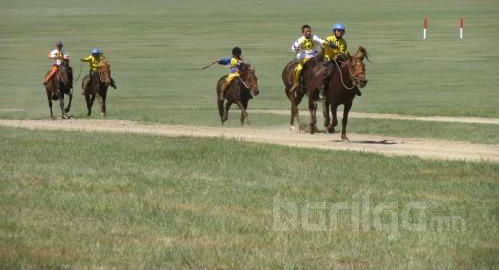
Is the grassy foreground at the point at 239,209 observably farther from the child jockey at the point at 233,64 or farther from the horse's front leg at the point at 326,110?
the child jockey at the point at 233,64

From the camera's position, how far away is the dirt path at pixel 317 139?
2130cm

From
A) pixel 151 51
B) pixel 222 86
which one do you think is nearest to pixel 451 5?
pixel 151 51

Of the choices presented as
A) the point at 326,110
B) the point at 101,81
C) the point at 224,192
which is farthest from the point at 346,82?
the point at 101,81

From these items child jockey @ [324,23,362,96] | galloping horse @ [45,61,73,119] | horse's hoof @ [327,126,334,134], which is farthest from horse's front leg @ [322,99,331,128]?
galloping horse @ [45,61,73,119]

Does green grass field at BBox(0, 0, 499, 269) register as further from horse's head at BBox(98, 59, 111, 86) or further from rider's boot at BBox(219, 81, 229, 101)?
horse's head at BBox(98, 59, 111, 86)

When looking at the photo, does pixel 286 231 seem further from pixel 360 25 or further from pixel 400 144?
pixel 360 25

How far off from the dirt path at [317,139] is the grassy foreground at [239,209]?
2.11 m

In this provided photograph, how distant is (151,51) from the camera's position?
236 ft

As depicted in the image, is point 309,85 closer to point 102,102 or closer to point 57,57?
point 102,102

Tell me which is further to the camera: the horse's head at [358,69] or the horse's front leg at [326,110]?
the horse's front leg at [326,110]

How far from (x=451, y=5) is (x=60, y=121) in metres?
103

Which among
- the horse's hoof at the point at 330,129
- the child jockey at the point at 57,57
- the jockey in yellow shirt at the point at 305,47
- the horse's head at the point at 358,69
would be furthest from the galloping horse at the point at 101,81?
the horse's head at the point at 358,69

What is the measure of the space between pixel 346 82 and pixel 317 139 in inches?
57.1

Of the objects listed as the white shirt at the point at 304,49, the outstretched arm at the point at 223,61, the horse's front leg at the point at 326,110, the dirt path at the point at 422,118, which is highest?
the white shirt at the point at 304,49
